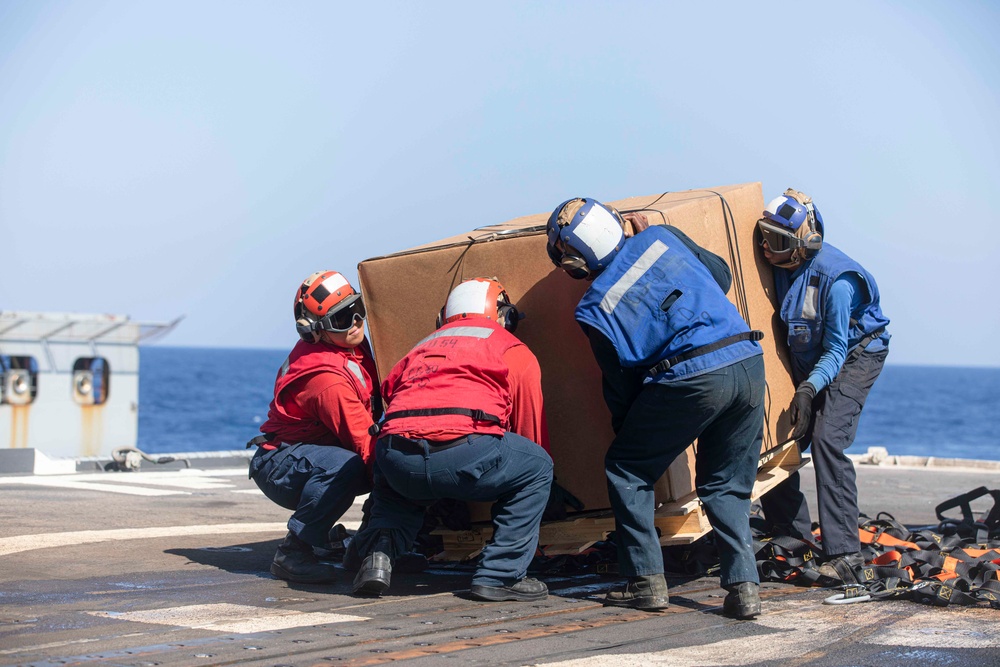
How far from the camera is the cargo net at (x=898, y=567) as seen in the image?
17.3 feet

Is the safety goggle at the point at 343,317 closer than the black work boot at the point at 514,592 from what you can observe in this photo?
No

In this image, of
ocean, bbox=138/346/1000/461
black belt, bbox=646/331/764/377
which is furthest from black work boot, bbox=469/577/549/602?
ocean, bbox=138/346/1000/461

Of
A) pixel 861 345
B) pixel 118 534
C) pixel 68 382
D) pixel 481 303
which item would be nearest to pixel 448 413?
pixel 481 303

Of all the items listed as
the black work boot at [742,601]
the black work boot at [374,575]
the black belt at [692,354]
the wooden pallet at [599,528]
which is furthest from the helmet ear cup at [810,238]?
the black work boot at [374,575]

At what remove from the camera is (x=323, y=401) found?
5730 millimetres

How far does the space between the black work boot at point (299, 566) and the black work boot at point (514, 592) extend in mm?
879

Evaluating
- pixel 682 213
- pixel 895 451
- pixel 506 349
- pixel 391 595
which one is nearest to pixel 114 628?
pixel 391 595

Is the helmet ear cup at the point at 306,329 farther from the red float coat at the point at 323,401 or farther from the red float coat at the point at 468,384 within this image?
the red float coat at the point at 468,384

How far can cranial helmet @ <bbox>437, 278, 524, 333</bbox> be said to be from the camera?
5469 millimetres

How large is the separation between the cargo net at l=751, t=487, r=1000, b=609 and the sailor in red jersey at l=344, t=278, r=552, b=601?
143cm

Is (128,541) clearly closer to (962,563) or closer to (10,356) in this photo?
(962,563)

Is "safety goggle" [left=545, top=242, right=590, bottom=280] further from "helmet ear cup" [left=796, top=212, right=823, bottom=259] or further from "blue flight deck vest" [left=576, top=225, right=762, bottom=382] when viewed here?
"helmet ear cup" [left=796, top=212, right=823, bottom=259]

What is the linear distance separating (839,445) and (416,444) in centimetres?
236

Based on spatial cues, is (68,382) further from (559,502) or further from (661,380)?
(661,380)
